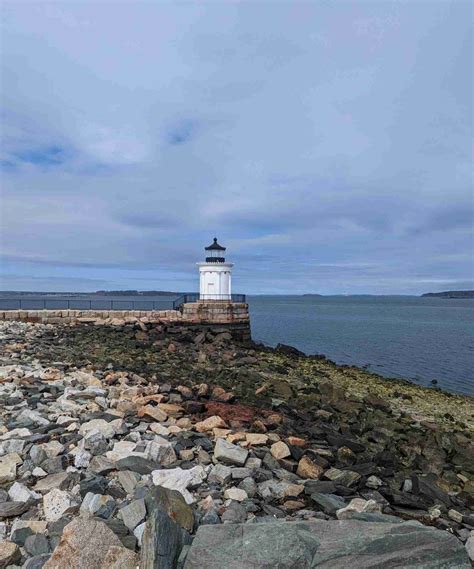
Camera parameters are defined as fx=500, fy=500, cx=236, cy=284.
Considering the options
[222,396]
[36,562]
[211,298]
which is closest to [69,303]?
[211,298]

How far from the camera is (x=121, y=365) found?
1188 centimetres

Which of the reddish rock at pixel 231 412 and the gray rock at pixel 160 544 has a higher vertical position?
the gray rock at pixel 160 544

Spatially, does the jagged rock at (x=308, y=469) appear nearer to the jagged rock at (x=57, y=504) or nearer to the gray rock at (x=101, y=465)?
the gray rock at (x=101, y=465)

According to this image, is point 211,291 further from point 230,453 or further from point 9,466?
point 9,466

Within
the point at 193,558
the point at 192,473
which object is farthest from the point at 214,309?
the point at 193,558

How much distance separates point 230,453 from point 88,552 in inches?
84.7

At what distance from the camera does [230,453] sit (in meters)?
5.03

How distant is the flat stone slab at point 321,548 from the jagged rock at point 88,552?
0.44 m

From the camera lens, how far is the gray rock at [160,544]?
9.47ft

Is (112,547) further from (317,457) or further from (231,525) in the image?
(317,457)

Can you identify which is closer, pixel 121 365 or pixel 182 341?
pixel 121 365

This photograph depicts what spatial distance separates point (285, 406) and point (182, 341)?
11.7 m

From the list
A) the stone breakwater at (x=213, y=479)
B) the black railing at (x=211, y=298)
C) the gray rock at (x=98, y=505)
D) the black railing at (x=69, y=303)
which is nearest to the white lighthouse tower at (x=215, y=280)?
the black railing at (x=211, y=298)

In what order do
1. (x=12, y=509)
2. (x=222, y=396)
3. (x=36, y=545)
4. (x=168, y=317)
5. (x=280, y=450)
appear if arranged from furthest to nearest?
(x=168, y=317), (x=222, y=396), (x=280, y=450), (x=12, y=509), (x=36, y=545)
